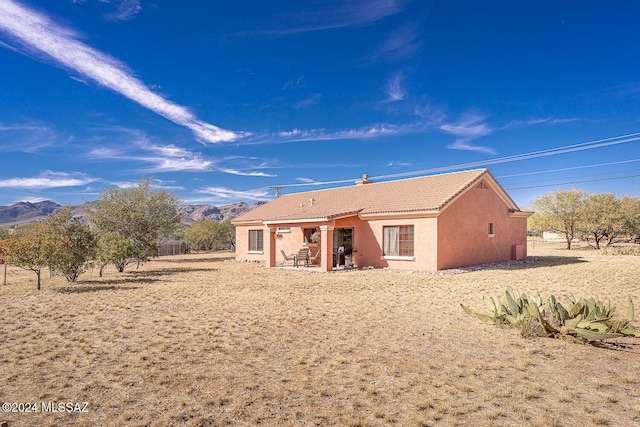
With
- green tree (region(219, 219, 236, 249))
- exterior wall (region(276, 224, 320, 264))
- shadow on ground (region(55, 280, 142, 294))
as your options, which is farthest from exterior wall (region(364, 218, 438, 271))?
green tree (region(219, 219, 236, 249))

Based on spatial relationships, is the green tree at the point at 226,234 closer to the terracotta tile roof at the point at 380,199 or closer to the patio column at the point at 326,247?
the terracotta tile roof at the point at 380,199

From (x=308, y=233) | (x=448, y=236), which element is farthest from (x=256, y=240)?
(x=448, y=236)

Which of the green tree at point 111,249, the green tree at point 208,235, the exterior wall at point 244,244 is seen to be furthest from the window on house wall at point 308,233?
the green tree at point 208,235

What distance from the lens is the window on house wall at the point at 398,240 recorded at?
17.8 meters

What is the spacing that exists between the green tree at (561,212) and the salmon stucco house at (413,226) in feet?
55.0

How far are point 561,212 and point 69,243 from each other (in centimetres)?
4052

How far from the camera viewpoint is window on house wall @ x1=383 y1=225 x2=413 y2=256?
58.4 feet

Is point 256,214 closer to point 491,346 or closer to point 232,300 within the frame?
point 232,300

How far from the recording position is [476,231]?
63.9ft

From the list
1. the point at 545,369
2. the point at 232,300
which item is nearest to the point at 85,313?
the point at 232,300

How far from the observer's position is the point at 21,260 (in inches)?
513

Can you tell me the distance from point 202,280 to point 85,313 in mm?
6280

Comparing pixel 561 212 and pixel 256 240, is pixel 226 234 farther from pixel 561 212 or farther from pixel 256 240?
pixel 561 212

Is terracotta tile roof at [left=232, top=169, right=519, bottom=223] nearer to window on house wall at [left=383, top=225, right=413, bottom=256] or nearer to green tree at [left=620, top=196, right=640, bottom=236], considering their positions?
window on house wall at [left=383, top=225, right=413, bottom=256]
